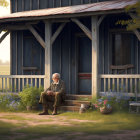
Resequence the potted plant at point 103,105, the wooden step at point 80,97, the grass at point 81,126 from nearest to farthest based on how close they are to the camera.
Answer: the grass at point 81,126, the potted plant at point 103,105, the wooden step at point 80,97

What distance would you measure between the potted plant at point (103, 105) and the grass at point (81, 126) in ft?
0.59

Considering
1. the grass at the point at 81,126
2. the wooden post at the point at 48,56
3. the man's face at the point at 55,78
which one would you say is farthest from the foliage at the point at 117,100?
the wooden post at the point at 48,56

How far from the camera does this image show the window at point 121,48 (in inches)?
516

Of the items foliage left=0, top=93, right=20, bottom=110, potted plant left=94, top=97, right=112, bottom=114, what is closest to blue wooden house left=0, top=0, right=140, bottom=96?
foliage left=0, top=93, right=20, bottom=110

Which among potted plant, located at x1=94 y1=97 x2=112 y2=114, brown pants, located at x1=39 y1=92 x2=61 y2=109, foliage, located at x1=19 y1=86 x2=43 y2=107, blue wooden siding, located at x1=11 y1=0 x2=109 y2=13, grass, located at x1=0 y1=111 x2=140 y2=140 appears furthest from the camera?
blue wooden siding, located at x1=11 y1=0 x2=109 y2=13

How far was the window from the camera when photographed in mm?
13109

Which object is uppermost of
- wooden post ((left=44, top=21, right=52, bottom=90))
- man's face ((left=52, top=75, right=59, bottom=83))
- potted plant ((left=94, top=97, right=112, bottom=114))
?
wooden post ((left=44, top=21, right=52, bottom=90))

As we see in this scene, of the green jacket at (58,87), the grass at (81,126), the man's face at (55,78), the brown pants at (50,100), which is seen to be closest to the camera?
the grass at (81,126)

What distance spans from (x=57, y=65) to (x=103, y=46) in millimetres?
2282

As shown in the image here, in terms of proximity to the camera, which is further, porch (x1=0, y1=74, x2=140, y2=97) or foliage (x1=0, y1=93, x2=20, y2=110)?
foliage (x1=0, y1=93, x2=20, y2=110)

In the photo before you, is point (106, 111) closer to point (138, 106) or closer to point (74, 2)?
point (138, 106)

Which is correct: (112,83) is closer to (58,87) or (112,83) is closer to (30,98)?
(58,87)

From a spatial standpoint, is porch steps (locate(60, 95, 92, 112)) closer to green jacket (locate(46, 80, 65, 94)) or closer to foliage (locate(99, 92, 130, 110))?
green jacket (locate(46, 80, 65, 94))

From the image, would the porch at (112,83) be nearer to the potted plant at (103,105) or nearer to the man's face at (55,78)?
the potted plant at (103,105)
